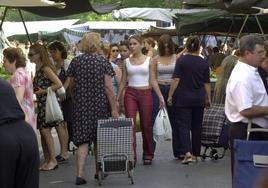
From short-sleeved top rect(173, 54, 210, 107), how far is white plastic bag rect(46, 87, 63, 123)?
1762 mm

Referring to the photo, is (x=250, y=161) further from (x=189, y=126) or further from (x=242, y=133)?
(x=189, y=126)

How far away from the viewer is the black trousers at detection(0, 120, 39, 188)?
4.66 metres

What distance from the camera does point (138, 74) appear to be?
31.4 ft

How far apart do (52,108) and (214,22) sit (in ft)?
29.4

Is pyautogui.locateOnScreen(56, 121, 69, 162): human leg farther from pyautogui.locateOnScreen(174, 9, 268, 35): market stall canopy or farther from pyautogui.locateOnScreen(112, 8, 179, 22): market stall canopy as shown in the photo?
pyautogui.locateOnScreen(112, 8, 179, 22): market stall canopy

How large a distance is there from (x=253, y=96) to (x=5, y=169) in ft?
8.02

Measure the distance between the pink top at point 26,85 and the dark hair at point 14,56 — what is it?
2.8 inches

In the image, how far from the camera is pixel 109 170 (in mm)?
8375

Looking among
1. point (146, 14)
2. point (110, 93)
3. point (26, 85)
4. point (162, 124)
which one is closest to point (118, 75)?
point (162, 124)

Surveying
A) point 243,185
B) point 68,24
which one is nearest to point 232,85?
point 243,185

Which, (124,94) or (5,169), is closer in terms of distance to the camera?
(5,169)

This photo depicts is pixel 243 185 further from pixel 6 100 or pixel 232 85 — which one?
pixel 6 100

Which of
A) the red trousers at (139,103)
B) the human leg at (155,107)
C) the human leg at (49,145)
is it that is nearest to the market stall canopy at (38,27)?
the human leg at (155,107)

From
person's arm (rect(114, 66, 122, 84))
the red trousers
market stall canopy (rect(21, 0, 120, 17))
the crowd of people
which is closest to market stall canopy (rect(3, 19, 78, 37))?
market stall canopy (rect(21, 0, 120, 17))
